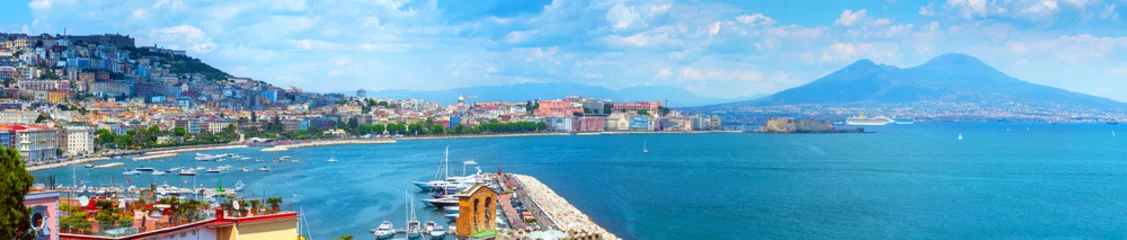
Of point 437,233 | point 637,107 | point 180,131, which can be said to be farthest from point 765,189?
point 637,107

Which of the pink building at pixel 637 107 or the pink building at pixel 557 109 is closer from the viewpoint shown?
the pink building at pixel 557 109

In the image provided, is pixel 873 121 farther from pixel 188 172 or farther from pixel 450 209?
pixel 450 209

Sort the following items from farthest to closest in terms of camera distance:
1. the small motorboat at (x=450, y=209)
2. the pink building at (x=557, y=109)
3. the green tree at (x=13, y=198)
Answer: the pink building at (x=557, y=109) → the small motorboat at (x=450, y=209) → the green tree at (x=13, y=198)

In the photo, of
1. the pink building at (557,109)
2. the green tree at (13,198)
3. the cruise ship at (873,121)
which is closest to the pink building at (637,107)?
the pink building at (557,109)

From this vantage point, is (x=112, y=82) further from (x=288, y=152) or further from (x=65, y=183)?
(x=65, y=183)

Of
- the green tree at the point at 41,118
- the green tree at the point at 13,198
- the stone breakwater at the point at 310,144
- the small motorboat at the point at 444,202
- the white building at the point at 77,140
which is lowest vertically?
the small motorboat at the point at 444,202

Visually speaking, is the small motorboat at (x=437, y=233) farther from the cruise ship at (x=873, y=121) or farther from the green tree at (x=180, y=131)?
the cruise ship at (x=873, y=121)
